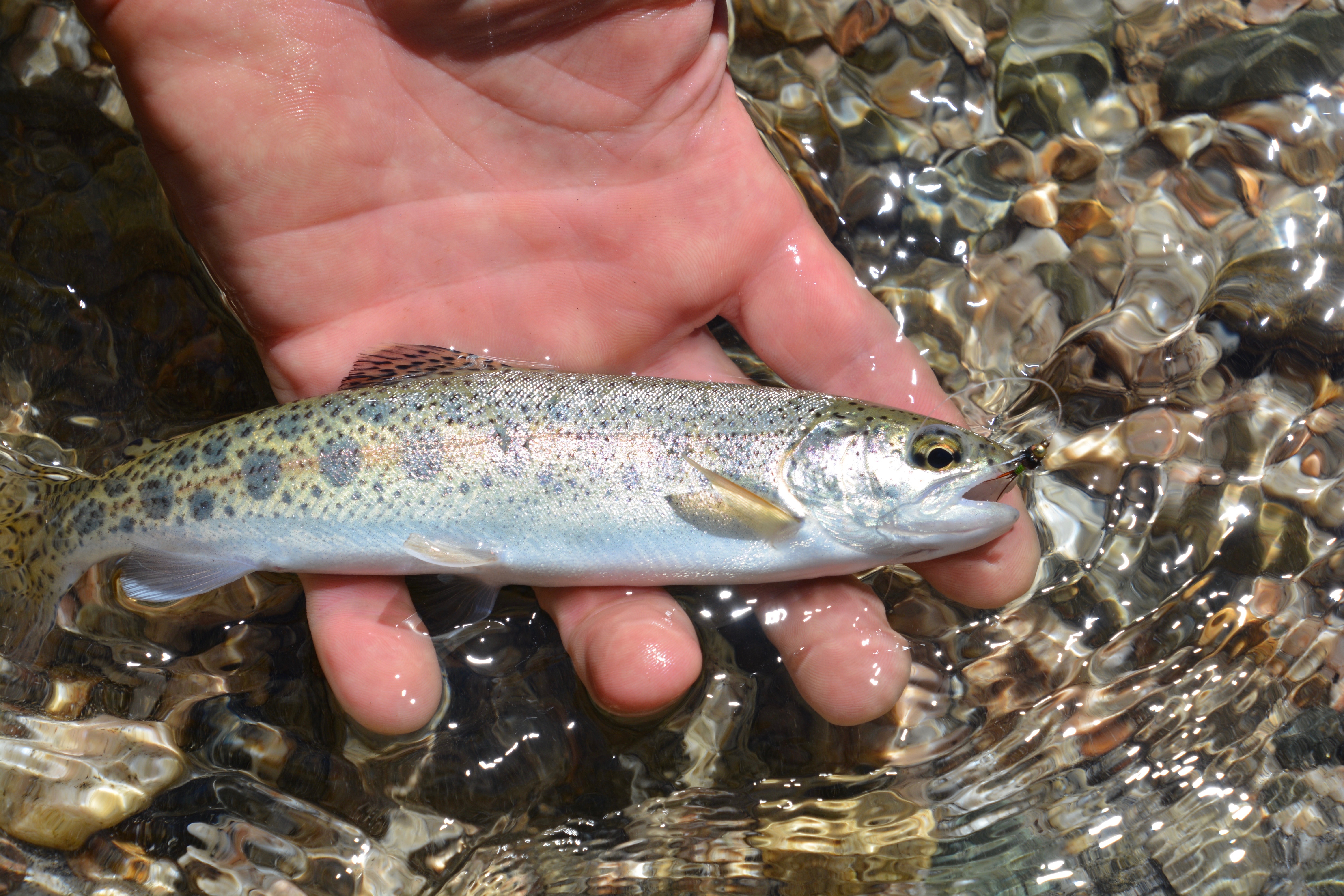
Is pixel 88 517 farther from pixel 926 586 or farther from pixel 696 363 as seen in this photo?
pixel 926 586

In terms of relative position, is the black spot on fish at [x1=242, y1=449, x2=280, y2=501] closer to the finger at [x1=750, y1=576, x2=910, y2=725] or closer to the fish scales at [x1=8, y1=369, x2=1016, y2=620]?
the fish scales at [x1=8, y1=369, x2=1016, y2=620]

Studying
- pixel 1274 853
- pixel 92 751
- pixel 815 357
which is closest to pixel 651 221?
pixel 815 357

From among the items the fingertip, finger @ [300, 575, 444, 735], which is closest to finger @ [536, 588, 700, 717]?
finger @ [300, 575, 444, 735]

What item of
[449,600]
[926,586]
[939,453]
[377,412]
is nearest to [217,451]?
[377,412]

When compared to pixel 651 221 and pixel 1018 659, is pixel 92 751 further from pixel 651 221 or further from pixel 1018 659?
pixel 1018 659

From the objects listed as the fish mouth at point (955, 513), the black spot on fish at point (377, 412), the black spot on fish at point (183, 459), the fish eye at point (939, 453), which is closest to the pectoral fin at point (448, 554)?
the black spot on fish at point (377, 412)

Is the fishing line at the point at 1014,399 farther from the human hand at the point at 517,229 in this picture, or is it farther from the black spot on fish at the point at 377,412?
the black spot on fish at the point at 377,412
